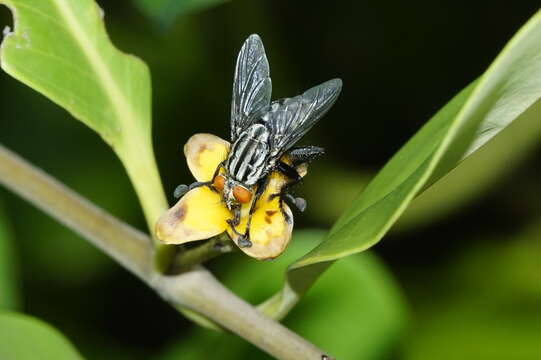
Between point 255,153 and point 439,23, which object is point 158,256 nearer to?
point 255,153

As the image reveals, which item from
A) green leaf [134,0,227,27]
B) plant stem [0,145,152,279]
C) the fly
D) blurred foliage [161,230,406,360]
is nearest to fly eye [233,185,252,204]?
the fly

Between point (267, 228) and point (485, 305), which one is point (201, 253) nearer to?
point (267, 228)

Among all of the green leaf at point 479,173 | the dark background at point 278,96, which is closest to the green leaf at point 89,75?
the dark background at point 278,96

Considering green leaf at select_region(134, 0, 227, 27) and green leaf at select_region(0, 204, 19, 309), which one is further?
green leaf at select_region(0, 204, 19, 309)

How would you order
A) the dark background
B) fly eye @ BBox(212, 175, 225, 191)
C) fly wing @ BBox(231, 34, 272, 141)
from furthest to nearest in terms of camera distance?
1. the dark background
2. fly wing @ BBox(231, 34, 272, 141)
3. fly eye @ BBox(212, 175, 225, 191)

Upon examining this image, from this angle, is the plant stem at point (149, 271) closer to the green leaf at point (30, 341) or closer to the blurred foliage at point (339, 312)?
the green leaf at point (30, 341)

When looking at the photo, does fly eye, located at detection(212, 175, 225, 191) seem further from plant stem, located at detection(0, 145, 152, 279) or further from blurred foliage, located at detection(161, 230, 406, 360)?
blurred foliage, located at detection(161, 230, 406, 360)

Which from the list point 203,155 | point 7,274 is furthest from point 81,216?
point 7,274
